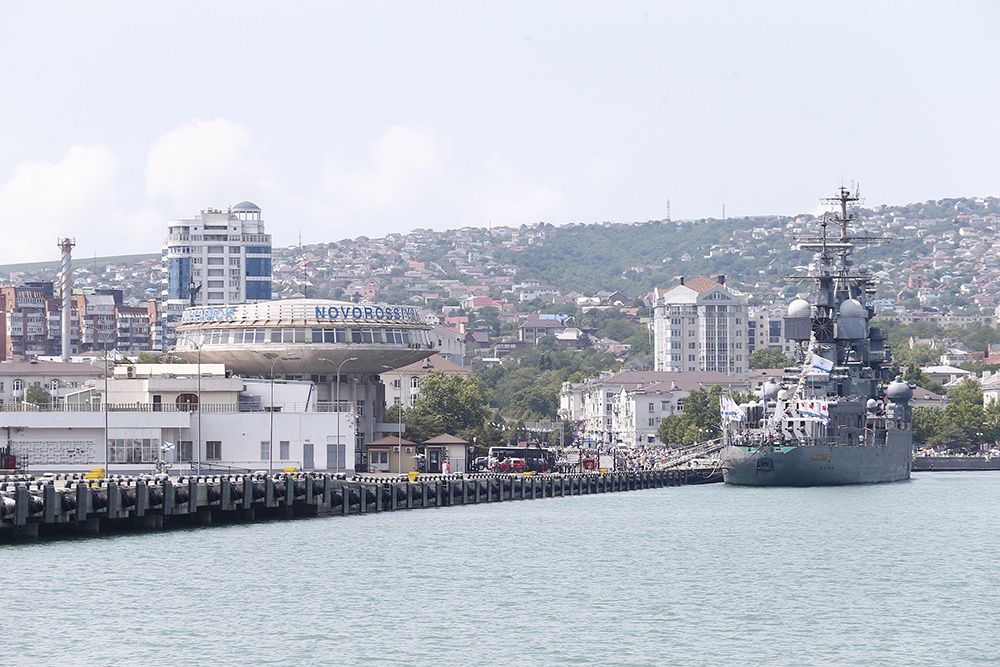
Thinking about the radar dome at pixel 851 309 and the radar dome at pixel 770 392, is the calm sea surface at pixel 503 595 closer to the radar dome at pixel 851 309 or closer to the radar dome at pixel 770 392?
the radar dome at pixel 770 392

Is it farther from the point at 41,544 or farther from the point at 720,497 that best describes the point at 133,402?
the point at 41,544

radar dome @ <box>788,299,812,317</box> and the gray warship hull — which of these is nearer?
the gray warship hull

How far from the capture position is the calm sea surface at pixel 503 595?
49.8 meters

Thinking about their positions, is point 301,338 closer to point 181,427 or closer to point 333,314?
point 333,314

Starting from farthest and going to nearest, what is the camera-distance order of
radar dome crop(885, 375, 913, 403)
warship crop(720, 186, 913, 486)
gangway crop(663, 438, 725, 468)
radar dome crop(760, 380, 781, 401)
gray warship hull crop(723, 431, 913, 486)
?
gangway crop(663, 438, 725, 468) < radar dome crop(885, 375, 913, 403) < radar dome crop(760, 380, 781, 401) < warship crop(720, 186, 913, 486) < gray warship hull crop(723, 431, 913, 486)

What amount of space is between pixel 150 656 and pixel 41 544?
2205 centimetres

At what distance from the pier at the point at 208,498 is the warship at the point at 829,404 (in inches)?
916

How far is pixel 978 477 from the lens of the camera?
170 meters

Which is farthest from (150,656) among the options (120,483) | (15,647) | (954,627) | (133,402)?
(133,402)

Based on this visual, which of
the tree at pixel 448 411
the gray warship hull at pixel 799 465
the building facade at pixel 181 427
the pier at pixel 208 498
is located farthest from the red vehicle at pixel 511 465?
the pier at pixel 208 498

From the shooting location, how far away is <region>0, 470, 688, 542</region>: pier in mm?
70188

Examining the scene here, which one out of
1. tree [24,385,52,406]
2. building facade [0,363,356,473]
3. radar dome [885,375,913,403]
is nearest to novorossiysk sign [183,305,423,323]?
building facade [0,363,356,473]

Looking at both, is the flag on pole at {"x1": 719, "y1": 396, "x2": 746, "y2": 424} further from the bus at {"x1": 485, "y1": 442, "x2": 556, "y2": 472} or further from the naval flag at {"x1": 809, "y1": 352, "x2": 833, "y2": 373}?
the bus at {"x1": 485, "y1": 442, "x2": 556, "y2": 472}

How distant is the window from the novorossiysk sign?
71.6 ft
